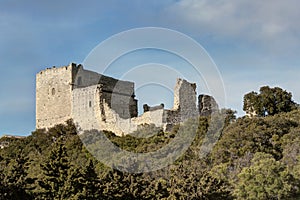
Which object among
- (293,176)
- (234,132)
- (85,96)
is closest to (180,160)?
(234,132)

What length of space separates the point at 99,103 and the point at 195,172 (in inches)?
682

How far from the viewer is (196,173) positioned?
2428cm

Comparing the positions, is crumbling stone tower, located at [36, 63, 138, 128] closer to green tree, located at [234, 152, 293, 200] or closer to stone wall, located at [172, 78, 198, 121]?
stone wall, located at [172, 78, 198, 121]

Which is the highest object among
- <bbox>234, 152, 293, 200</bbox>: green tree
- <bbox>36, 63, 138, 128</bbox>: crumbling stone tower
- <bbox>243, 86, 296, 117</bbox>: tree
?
<bbox>36, 63, 138, 128</bbox>: crumbling stone tower

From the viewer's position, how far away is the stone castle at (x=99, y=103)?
3862cm

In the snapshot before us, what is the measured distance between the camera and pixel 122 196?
75.6ft

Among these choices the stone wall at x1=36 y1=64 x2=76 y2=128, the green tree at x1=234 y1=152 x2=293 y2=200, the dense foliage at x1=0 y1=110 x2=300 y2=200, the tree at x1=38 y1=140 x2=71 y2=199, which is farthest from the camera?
the stone wall at x1=36 y1=64 x2=76 y2=128

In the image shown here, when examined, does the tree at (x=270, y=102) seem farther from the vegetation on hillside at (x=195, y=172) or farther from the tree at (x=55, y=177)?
the tree at (x=55, y=177)

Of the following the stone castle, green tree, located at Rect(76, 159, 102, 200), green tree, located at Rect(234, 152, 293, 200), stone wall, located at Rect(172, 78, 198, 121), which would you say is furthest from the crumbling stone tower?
green tree, located at Rect(76, 159, 102, 200)

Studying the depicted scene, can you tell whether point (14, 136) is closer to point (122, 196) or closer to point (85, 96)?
point (85, 96)

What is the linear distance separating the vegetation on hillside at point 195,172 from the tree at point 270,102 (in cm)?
412

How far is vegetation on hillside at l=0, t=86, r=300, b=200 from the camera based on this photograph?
23.1 meters

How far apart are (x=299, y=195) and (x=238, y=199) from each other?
2.81 m

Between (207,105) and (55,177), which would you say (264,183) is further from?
(207,105)
